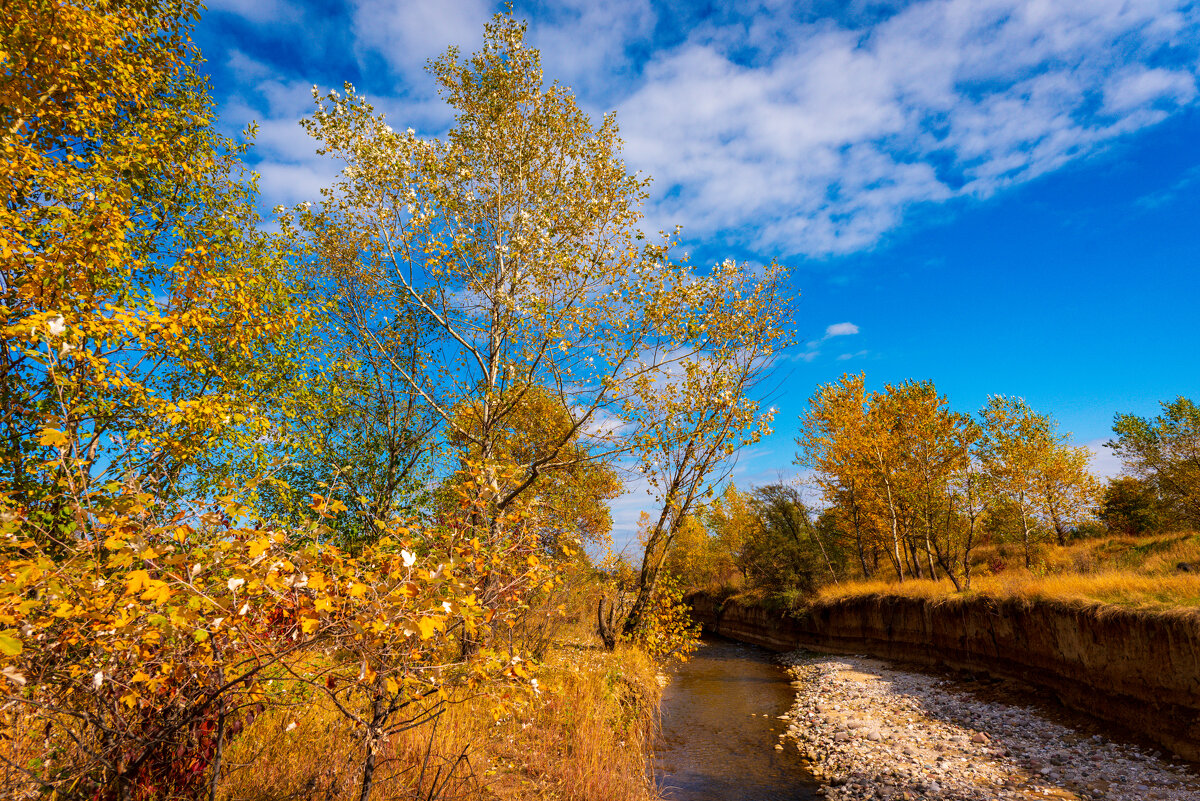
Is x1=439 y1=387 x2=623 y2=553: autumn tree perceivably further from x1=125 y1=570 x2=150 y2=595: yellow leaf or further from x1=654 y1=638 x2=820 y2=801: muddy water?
x1=125 y1=570 x2=150 y2=595: yellow leaf

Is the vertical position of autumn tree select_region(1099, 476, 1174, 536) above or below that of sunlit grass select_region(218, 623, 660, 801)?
above

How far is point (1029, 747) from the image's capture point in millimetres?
11195

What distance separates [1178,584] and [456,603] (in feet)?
58.6

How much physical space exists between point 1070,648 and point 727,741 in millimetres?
9958

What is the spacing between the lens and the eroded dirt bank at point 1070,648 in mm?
10359

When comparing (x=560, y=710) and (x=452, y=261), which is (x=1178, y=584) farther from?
(x=452, y=261)

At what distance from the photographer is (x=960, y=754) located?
36.2 feet

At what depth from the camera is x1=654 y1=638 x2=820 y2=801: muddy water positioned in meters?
A: 10.4

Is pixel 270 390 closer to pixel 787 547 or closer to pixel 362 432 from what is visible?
pixel 362 432

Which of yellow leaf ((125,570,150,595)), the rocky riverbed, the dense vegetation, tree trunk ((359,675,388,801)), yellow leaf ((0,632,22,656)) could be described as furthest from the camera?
the dense vegetation

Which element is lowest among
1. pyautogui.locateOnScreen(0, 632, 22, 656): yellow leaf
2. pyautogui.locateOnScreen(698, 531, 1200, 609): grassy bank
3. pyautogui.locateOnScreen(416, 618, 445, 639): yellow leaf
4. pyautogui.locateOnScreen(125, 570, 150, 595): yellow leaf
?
pyautogui.locateOnScreen(698, 531, 1200, 609): grassy bank

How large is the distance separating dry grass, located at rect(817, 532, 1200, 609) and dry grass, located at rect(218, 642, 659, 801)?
12.9 m

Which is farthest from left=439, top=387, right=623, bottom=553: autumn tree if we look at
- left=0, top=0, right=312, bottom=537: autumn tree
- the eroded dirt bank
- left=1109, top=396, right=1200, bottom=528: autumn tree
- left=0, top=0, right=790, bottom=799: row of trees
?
left=1109, top=396, right=1200, bottom=528: autumn tree

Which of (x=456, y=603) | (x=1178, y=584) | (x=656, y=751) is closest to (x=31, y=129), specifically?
(x=456, y=603)
